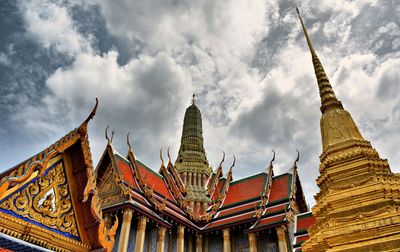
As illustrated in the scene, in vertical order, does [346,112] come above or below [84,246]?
above

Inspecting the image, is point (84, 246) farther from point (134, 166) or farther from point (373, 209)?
point (134, 166)

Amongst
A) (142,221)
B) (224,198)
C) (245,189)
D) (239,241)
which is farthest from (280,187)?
(142,221)

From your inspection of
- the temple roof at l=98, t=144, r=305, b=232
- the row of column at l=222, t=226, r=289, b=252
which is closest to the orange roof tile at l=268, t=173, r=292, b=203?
the temple roof at l=98, t=144, r=305, b=232

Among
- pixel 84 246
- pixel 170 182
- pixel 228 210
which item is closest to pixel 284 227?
pixel 228 210

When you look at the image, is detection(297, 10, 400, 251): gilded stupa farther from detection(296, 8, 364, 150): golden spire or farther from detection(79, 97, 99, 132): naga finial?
detection(79, 97, 99, 132): naga finial

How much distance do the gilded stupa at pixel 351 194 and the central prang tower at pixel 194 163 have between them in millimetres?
8953

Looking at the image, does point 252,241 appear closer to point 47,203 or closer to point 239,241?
point 239,241

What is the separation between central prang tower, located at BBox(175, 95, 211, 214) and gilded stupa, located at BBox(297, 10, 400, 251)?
Result: 8.95m

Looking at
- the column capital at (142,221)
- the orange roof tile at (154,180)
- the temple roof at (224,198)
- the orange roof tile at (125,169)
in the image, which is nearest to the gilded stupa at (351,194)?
the temple roof at (224,198)

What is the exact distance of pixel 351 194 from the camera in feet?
26.0

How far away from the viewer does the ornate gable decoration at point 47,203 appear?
7.97 ft

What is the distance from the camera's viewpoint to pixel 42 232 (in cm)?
251

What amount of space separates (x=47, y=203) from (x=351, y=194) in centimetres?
757

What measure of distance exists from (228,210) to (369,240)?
10.7m
